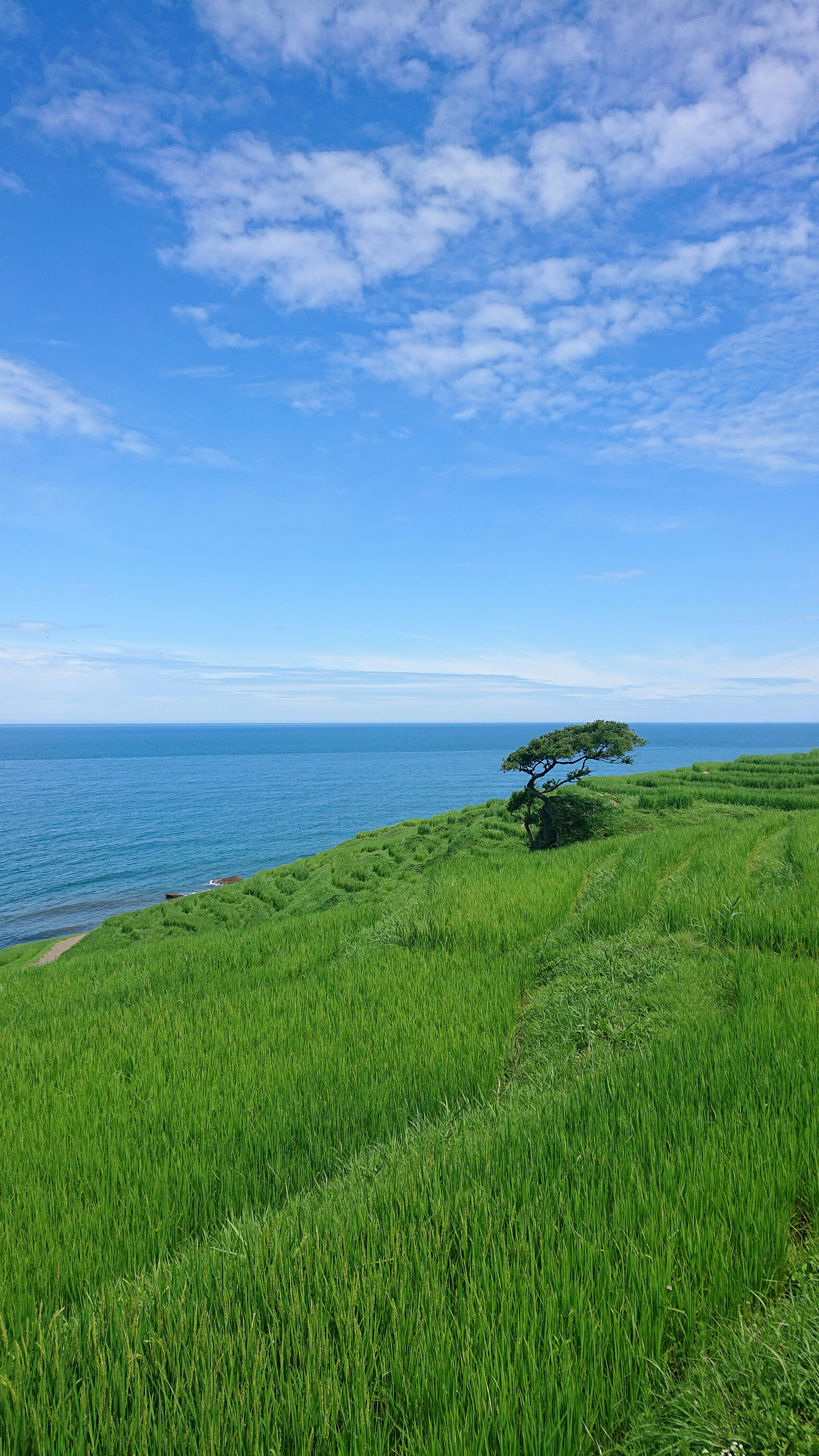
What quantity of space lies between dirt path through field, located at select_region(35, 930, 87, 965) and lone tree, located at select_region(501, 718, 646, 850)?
54.0 feet

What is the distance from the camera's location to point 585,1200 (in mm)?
3141

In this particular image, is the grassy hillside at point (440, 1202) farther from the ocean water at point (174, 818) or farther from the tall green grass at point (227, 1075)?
the ocean water at point (174, 818)

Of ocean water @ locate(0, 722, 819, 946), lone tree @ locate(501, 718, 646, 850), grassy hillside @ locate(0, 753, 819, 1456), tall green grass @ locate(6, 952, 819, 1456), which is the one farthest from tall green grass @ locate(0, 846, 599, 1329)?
ocean water @ locate(0, 722, 819, 946)

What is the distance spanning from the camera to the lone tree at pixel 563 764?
58.4 feet

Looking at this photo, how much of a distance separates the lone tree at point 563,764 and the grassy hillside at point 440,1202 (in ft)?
30.7

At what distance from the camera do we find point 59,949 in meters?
25.0

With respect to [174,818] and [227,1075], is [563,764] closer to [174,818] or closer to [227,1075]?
[227,1075]

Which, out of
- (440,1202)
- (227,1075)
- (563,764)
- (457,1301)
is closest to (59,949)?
(563,764)

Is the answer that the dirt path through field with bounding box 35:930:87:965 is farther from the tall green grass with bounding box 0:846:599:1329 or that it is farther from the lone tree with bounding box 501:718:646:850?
the lone tree with bounding box 501:718:646:850

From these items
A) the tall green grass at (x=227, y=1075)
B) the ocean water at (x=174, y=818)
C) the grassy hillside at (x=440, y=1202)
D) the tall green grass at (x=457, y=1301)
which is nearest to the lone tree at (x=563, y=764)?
the tall green grass at (x=227, y=1075)

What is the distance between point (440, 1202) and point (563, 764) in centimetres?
1575

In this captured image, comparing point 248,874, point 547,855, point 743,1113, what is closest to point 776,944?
point 743,1113

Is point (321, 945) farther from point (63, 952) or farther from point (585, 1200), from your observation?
point (63, 952)

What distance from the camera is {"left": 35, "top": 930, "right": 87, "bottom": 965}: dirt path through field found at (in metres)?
22.6
